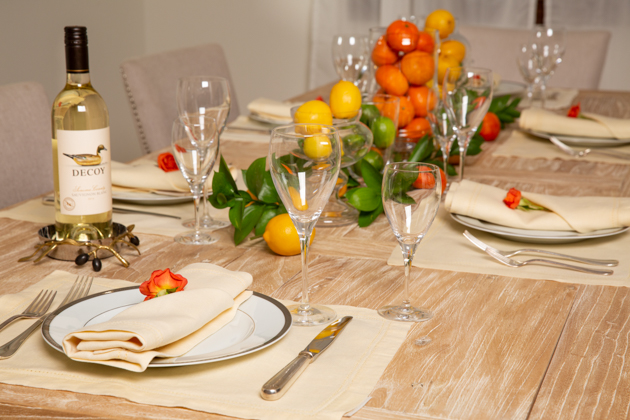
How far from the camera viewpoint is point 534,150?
1689mm

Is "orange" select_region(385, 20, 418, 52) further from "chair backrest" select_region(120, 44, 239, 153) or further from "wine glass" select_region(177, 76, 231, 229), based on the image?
"chair backrest" select_region(120, 44, 239, 153)

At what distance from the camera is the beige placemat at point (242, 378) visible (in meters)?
0.59

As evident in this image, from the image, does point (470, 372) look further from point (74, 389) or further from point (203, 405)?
point (74, 389)

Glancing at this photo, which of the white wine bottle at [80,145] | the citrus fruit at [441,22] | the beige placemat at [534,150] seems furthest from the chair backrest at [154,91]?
the white wine bottle at [80,145]

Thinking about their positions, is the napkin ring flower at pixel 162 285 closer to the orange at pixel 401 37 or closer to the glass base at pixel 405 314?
the glass base at pixel 405 314

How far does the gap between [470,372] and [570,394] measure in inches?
3.5

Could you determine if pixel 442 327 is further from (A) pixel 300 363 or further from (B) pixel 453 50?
(B) pixel 453 50

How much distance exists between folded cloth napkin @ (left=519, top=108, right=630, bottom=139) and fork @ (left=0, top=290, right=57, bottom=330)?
134cm

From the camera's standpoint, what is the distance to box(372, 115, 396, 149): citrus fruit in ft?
4.03

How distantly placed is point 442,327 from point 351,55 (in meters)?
1.16

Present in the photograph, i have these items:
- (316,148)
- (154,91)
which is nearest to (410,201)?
(316,148)

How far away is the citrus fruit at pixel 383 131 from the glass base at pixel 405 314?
1.61 ft

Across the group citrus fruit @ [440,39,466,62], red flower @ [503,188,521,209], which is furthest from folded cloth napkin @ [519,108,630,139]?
red flower @ [503,188,521,209]

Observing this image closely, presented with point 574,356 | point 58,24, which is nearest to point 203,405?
point 574,356
